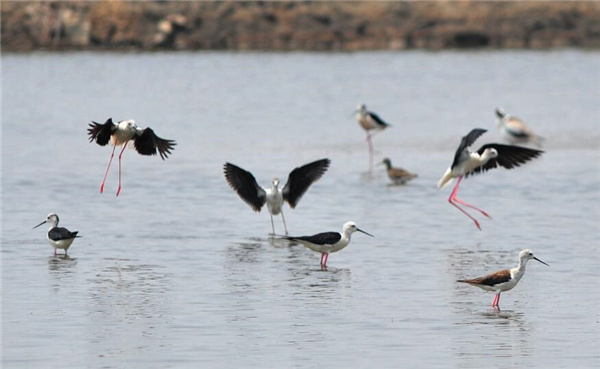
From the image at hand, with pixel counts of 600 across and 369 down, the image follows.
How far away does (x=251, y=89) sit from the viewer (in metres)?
41.4

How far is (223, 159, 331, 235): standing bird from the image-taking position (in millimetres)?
16516

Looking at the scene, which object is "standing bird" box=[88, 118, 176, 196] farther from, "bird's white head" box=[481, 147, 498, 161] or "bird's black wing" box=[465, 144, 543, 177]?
"bird's black wing" box=[465, 144, 543, 177]

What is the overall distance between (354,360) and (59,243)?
18.0ft

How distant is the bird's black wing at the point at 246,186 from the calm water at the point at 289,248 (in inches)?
16.1

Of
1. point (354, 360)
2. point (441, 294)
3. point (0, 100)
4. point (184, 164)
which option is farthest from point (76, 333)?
point (0, 100)

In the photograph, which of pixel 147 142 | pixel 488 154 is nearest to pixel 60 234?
pixel 147 142

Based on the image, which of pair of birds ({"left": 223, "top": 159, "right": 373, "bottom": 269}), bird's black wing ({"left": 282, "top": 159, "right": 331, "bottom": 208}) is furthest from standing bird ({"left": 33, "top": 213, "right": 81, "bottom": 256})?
bird's black wing ({"left": 282, "top": 159, "right": 331, "bottom": 208})

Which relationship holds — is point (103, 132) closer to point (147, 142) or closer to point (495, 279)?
point (147, 142)

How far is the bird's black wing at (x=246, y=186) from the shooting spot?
16.5 m

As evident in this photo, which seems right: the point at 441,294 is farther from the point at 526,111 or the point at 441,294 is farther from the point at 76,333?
the point at 526,111

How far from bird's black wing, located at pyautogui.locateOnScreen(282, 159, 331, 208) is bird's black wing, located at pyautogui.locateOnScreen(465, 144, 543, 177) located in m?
2.25

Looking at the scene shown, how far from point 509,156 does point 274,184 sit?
3188mm

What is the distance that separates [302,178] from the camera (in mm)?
16734

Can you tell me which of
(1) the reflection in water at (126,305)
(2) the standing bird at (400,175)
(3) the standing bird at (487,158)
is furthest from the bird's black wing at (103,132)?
(2) the standing bird at (400,175)
